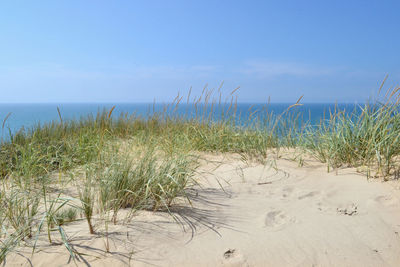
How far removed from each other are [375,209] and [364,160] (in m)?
0.85

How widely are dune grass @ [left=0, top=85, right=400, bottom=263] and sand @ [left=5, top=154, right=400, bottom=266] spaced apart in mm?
121

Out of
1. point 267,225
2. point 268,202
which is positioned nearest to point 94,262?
point 267,225

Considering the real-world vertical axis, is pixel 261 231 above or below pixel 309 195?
below

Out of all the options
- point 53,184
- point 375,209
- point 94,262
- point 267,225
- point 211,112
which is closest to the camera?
point 94,262

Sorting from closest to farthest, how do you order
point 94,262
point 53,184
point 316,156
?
point 94,262 < point 53,184 < point 316,156

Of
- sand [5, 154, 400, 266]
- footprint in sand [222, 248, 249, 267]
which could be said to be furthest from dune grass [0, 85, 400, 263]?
footprint in sand [222, 248, 249, 267]

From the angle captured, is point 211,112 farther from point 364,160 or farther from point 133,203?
point 133,203

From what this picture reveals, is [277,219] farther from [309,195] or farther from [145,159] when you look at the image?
[145,159]

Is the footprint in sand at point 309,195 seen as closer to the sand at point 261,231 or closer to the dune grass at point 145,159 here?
the sand at point 261,231

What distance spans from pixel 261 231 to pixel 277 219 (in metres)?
0.26

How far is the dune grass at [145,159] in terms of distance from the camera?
7.18 ft

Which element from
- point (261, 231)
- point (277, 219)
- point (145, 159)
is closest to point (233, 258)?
point (261, 231)

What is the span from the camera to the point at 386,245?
205cm

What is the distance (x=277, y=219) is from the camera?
236 centimetres
